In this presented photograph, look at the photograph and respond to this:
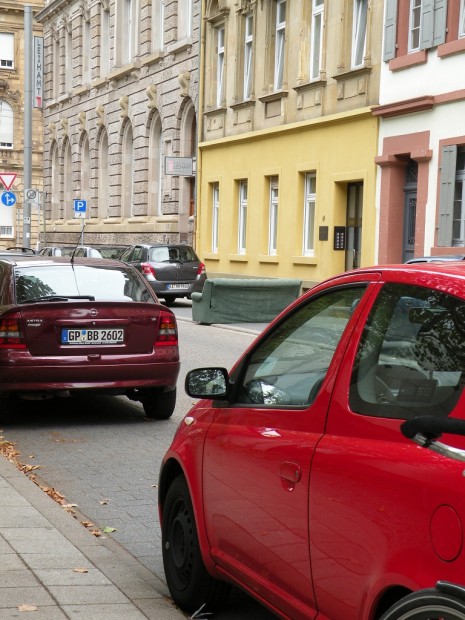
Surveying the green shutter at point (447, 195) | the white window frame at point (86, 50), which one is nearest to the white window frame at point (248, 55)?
the green shutter at point (447, 195)

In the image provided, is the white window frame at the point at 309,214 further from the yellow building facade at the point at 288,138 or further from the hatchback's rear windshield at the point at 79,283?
the hatchback's rear windshield at the point at 79,283

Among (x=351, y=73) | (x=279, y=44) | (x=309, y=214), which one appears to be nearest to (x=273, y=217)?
(x=309, y=214)

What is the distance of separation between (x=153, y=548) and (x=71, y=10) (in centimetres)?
5011

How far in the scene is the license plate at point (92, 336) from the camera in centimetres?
1023

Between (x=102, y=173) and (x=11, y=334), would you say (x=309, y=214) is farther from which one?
(x=102, y=173)

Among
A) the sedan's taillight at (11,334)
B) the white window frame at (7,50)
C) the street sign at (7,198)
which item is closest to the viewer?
the sedan's taillight at (11,334)

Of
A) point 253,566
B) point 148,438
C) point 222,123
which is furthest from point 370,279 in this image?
point 222,123

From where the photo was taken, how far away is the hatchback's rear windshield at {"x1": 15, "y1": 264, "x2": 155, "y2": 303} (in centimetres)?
1051

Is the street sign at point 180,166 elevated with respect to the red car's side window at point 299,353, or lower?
elevated

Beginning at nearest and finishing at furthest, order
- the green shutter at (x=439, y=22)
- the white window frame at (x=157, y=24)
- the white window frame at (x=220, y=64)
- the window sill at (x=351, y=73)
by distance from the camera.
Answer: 1. the green shutter at (x=439, y=22)
2. the window sill at (x=351, y=73)
3. the white window frame at (x=220, y=64)
4. the white window frame at (x=157, y=24)

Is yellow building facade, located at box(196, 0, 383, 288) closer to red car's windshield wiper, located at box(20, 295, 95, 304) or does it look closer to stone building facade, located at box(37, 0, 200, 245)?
stone building facade, located at box(37, 0, 200, 245)

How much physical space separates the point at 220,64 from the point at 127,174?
414 inches

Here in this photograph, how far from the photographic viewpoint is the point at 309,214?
2962 cm

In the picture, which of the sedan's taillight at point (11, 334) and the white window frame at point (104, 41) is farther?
the white window frame at point (104, 41)
